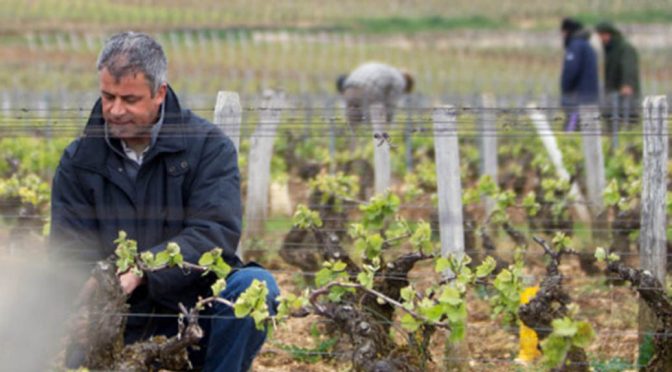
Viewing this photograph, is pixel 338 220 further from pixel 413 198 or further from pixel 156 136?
pixel 156 136

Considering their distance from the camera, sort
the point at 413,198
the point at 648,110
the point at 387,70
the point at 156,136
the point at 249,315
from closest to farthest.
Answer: the point at 249,315 → the point at 156,136 → the point at 648,110 → the point at 413,198 → the point at 387,70

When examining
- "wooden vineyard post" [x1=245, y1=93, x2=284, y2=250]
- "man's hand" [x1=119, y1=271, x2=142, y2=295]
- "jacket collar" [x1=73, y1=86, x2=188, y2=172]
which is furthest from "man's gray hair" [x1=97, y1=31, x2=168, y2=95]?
"wooden vineyard post" [x1=245, y1=93, x2=284, y2=250]

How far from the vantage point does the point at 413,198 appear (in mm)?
9922

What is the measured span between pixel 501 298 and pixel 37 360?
1714mm

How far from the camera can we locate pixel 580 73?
16.0 metres

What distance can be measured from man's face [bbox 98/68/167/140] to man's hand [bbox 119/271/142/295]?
1.87 feet

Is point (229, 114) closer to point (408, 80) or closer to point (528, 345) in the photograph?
point (528, 345)

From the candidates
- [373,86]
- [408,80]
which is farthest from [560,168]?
[408,80]

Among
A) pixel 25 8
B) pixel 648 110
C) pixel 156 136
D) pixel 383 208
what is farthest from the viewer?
pixel 25 8

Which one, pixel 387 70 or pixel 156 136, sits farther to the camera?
pixel 387 70

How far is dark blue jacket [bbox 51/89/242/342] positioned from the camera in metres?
5.40

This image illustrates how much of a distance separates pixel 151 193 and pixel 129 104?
1.16 ft

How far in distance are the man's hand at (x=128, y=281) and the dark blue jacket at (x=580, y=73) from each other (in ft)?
36.7

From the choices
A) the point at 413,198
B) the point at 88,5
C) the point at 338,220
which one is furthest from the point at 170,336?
the point at 88,5
